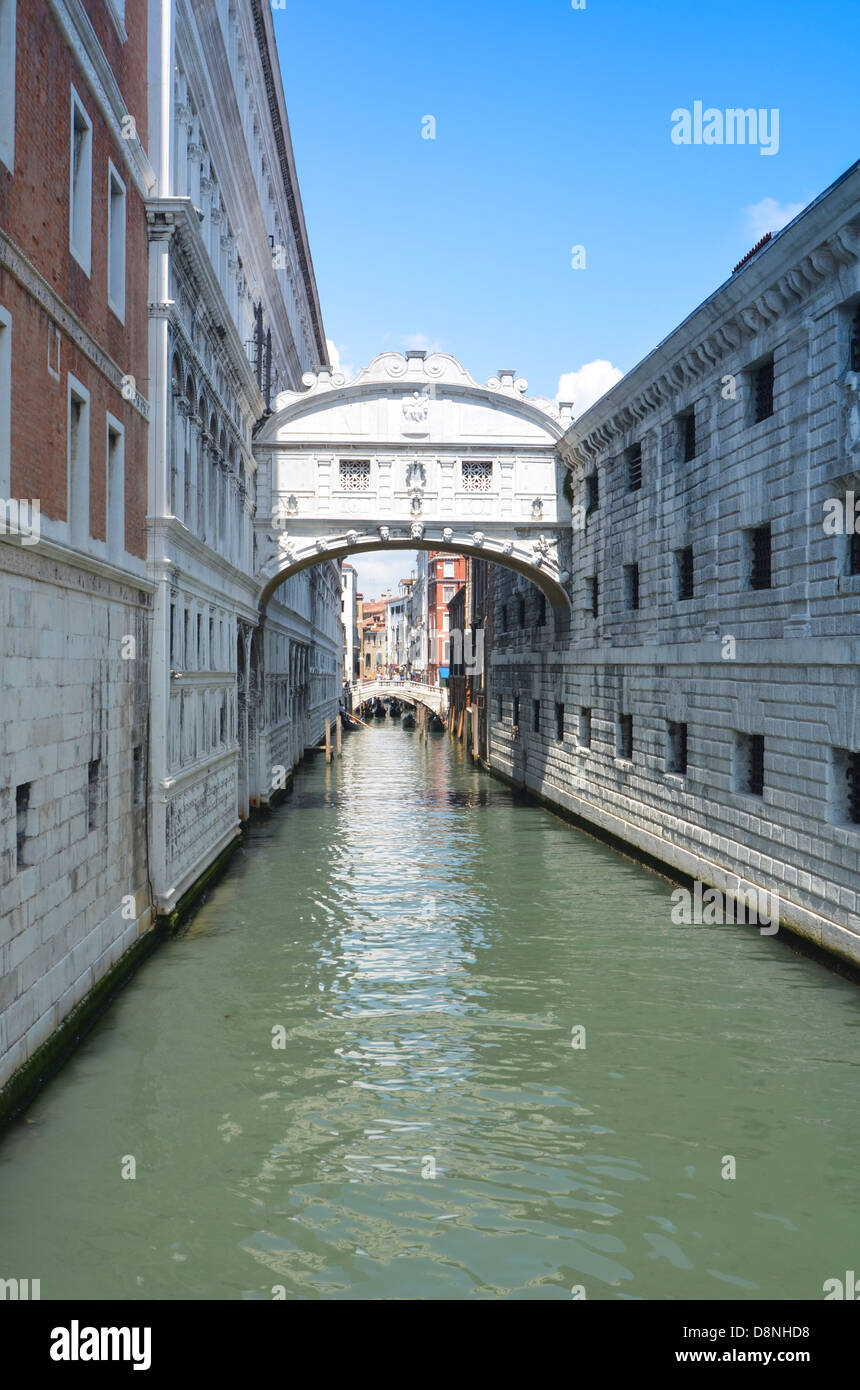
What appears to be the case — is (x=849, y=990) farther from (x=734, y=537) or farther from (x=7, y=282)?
(x=7, y=282)

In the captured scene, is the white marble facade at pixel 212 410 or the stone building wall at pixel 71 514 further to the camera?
the white marble facade at pixel 212 410

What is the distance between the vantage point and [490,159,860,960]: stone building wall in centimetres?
1158

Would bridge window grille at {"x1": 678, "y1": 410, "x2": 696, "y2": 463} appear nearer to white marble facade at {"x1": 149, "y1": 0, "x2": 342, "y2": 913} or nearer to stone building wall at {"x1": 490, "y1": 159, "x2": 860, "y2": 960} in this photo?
stone building wall at {"x1": 490, "y1": 159, "x2": 860, "y2": 960}

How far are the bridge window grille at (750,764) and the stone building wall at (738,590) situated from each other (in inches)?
1.4

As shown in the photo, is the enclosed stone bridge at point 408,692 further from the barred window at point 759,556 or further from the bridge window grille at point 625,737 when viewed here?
the barred window at point 759,556

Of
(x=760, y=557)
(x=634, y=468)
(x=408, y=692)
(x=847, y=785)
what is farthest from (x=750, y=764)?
(x=408, y=692)

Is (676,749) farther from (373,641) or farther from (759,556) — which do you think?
(373,641)

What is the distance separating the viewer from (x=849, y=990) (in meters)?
10.7

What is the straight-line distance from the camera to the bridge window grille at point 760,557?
547 inches

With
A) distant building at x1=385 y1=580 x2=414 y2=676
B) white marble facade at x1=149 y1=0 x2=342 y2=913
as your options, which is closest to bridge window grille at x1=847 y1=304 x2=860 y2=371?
white marble facade at x1=149 y1=0 x2=342 y2=913

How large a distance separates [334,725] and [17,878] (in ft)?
164

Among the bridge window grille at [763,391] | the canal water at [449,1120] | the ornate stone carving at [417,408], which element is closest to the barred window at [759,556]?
the bridge window grille at [763,391]

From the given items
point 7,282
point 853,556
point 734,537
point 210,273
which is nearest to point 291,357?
point 210,273
